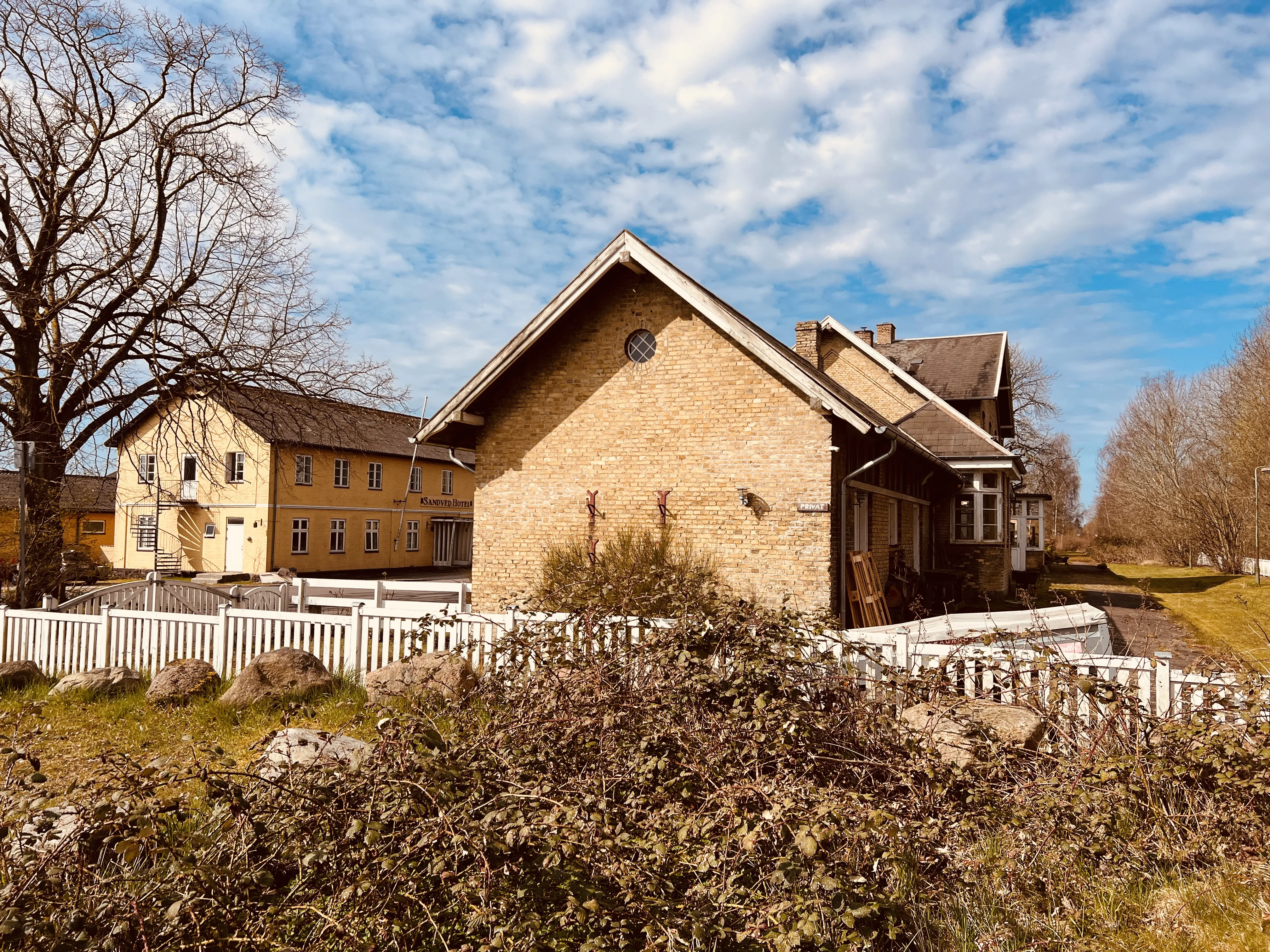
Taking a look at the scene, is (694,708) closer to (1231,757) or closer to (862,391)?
(1231,757)

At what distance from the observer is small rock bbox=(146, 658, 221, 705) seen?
8.38 m

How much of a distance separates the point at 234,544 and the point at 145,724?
27898 millimetres

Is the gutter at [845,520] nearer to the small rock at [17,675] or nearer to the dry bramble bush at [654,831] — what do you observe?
the dry bramble bush at [654,831]

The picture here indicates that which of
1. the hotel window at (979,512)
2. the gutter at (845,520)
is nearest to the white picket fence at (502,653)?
the gutter at (845,520)

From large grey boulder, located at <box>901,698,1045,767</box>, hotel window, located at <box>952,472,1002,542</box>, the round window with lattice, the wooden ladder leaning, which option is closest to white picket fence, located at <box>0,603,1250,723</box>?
large grey boulder, located at <box>901,698,1045,767</box>

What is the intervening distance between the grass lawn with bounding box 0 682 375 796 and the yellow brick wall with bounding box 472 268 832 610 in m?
5.57

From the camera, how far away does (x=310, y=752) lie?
5.69 m

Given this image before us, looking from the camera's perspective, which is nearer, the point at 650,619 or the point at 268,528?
the point at 650,619

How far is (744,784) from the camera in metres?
3.97

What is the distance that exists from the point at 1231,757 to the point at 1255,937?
128cm

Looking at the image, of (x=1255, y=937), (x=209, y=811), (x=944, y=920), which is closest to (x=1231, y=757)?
(x=1255, y=937)

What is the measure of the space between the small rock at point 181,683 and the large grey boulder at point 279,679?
371mm

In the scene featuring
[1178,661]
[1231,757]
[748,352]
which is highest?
[748,352]

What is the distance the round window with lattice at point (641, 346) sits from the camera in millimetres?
13414
